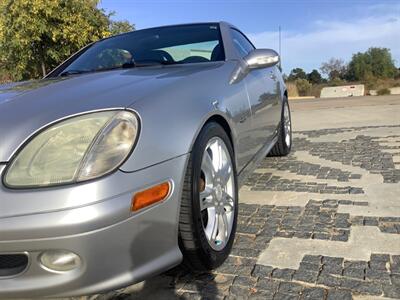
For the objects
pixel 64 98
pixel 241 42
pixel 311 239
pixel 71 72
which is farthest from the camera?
pixel 241 42

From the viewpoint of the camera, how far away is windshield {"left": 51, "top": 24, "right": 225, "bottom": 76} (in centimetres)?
324

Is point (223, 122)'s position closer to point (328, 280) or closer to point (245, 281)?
point (245, 281)

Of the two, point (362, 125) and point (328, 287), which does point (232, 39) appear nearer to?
point (328, 287)

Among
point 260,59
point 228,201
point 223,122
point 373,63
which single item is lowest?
point 228,201

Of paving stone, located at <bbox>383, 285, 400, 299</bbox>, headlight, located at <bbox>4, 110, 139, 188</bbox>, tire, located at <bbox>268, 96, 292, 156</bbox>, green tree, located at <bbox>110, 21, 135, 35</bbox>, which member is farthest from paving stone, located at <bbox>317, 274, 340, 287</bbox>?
green tree, located at <bbox>110, 21, 135, 35</bbox>

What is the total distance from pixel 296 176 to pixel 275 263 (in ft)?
6.43

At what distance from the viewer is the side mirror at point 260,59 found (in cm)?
330

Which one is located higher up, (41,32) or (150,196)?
(41,32)

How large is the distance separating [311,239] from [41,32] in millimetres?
11424

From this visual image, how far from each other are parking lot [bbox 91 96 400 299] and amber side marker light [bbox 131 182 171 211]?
2.03 ft

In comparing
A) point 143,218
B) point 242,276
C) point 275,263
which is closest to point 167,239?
point 143,218

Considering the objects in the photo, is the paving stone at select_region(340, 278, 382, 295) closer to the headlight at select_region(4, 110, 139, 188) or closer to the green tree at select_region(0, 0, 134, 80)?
the headlight at select_region(4, 110, 139, 188)

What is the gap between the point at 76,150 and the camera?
183cm

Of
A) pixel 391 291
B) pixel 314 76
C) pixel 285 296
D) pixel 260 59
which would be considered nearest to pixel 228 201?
pixel 285 296
